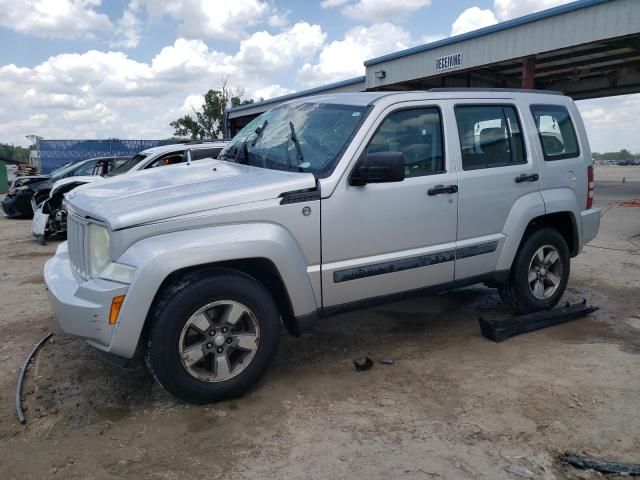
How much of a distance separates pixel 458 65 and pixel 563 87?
8151mm

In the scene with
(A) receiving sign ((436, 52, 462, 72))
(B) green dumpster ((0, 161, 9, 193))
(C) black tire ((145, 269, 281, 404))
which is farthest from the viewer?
(B) green dumpster ((0, 161, 9, 193))

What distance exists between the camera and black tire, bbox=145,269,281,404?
9.77 feet

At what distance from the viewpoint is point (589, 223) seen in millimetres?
5012

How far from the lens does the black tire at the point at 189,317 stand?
9.77ft

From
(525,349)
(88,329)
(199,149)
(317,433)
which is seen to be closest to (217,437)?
(317,433)

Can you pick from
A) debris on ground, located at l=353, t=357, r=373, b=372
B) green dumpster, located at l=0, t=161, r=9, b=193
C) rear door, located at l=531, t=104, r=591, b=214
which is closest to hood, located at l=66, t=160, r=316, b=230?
debris on ground, located at l=353, t=357, r=373, b=372

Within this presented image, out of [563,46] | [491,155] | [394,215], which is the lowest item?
[394,215]

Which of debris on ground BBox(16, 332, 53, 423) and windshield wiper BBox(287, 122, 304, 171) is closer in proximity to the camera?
debris on ground BBox(16, 332, 53, 423)

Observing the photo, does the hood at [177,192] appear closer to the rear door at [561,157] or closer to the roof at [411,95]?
the roof at [411,95]

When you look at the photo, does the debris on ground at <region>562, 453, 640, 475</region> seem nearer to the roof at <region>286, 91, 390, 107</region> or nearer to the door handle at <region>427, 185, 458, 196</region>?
the door handle at <region>427, 185, 458, 196</region>

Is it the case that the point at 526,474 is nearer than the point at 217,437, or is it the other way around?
the point at 526,474

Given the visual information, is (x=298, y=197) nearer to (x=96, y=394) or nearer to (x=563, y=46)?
(x=96, y=394)

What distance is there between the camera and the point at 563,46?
11.3 metres

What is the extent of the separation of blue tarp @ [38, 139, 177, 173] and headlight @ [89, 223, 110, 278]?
2198 cm
